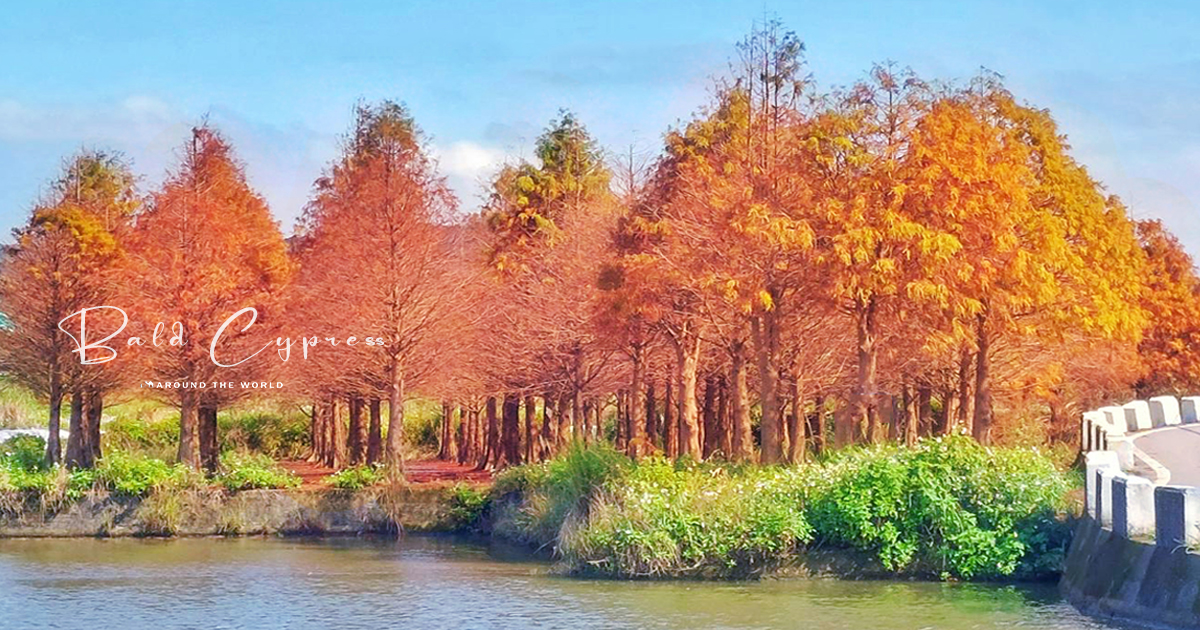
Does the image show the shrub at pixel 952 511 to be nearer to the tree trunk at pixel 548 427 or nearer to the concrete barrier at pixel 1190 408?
the tree trunk at pixel 548 427

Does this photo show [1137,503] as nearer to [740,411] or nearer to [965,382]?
[740,411]

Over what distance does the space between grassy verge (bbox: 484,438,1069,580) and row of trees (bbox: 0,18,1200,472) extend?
6595mm

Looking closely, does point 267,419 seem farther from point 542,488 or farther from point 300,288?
point 542,488

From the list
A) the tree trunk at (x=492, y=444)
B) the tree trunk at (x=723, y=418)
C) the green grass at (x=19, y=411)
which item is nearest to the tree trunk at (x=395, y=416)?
the tree trunk at (x=492, y=444)

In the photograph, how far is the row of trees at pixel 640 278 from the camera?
35500 millimetres

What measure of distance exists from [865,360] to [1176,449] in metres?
7.55

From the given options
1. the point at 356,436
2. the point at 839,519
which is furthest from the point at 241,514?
the point at 839,519

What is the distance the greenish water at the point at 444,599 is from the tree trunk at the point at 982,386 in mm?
13585

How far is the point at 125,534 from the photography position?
133 feet

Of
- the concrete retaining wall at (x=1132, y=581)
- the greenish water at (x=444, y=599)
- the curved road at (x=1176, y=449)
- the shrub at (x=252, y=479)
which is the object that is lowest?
the greenish water at (x=444, y=599)

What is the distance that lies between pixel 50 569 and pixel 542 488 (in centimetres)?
1103

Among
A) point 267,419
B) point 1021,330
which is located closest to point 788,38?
point 1021,330

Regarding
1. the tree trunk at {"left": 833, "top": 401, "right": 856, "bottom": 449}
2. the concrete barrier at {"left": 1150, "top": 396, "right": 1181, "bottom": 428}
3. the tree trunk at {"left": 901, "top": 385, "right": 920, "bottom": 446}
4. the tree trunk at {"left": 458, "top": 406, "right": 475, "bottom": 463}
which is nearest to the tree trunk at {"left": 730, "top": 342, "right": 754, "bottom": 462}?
the tree trunk at {"left": 833, "top": 401, "right": 856, "bottom": 449}

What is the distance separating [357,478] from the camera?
42000mm
